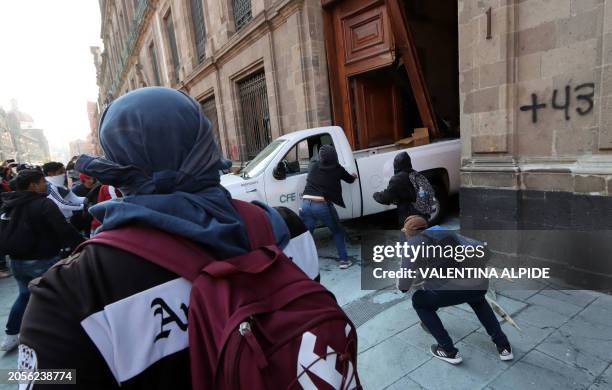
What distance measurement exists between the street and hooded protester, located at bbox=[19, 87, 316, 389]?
235cm

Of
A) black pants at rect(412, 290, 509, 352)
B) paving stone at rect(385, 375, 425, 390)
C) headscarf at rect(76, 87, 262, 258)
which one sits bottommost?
paving stone at rect(385, 375, 425, 390)

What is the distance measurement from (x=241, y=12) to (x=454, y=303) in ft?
36.4

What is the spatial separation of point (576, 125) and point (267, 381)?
4464 mm

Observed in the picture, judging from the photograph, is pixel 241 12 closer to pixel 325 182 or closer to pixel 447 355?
pixel 325 182

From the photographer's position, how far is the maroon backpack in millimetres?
835

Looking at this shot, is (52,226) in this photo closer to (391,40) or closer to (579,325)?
(579,325)

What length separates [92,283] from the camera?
0.87 metres

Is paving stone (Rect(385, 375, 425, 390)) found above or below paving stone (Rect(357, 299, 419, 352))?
below

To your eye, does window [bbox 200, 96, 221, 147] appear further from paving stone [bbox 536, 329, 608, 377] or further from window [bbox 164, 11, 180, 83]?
paving stone [bbox 536, 329, 608, 377]

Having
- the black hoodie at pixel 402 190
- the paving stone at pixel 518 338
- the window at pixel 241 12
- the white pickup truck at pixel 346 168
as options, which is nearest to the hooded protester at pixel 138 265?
the paving stone at pixel 518 338

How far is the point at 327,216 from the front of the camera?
5.24 m

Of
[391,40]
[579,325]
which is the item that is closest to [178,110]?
[579,325]

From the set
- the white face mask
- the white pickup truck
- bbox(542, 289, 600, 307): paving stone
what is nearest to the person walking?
bbox(542, 289, 600, 307): paving stone

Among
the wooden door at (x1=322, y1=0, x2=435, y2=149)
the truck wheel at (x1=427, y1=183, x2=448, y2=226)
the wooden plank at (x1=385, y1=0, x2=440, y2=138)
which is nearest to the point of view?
the truck wheel at (x1=427, y1=183, x2=448, y2=226)
